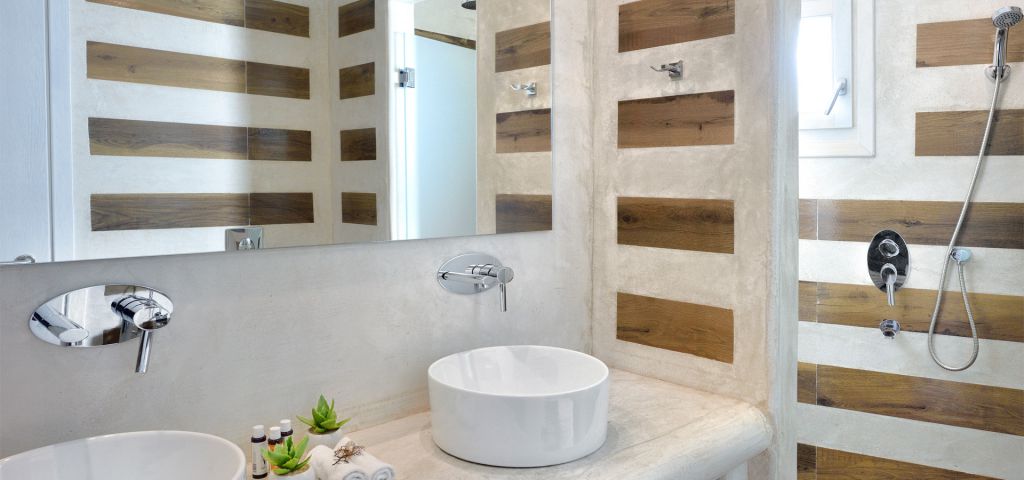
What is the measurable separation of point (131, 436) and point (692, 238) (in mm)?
1184

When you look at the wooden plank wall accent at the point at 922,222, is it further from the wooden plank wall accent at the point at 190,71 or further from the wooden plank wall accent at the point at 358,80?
the wooden plank wall accent at the point at 190,71

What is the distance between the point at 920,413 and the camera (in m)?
2.39

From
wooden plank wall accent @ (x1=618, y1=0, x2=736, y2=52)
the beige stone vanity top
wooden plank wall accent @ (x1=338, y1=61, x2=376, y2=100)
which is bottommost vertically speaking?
the beige stone vanity top

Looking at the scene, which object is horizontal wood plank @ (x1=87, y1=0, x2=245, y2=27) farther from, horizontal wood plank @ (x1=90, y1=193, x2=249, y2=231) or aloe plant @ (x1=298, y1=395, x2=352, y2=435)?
aloe plant @ (x1=298, y1=395, x2=352, y2=435)

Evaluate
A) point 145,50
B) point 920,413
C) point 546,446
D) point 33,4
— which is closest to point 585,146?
point 546,446

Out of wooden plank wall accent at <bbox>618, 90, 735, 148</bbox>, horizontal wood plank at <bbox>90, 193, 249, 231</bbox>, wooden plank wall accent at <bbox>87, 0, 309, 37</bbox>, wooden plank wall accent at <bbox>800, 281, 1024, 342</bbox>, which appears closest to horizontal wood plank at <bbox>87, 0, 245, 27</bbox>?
wooden plank wall accent at <bbox>87, 0, 309, 37</bbox>

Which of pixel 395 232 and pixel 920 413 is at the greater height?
pixel 395 232

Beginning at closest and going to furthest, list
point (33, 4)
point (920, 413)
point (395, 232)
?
point (33, 4)
point (395, 232)
point (920, 413)

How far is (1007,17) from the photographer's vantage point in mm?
2113

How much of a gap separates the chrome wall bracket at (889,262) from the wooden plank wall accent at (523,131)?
→ 1.40m

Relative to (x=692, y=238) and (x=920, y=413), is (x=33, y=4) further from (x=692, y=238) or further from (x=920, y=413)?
(x=920, y=413)

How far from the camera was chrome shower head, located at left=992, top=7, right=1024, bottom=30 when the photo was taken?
6.89ft

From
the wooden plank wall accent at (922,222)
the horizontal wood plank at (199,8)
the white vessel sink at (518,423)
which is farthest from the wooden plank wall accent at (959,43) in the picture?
the horizontal wood plank at (199,8)

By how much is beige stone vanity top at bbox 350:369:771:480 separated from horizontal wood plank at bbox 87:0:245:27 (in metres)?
0.78
